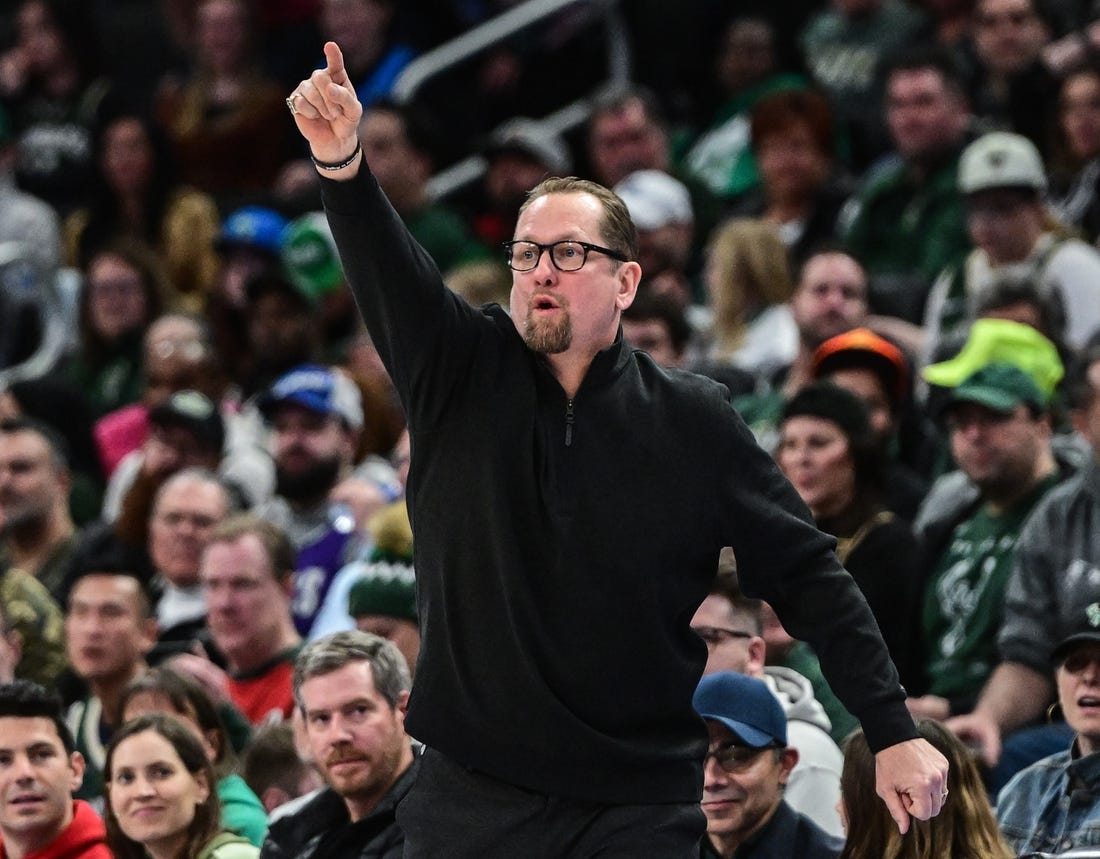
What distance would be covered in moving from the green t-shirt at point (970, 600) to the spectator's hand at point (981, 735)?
486 mm

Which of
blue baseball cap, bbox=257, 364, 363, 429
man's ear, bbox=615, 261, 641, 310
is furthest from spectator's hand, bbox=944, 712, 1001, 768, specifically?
blue baseball cap, bbox=257, 364, 363, 429

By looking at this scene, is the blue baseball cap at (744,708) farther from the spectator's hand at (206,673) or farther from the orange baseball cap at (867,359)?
the orange baseball cap at (867,359)

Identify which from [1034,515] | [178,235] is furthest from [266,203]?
[1034,515]

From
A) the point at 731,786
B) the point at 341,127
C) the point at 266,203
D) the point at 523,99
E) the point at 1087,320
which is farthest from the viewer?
the point at 523,99

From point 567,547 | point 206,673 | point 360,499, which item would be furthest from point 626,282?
point 360,499

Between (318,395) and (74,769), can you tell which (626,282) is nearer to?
(74,769)

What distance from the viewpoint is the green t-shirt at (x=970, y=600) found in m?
6.11

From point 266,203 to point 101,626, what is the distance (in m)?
3.84

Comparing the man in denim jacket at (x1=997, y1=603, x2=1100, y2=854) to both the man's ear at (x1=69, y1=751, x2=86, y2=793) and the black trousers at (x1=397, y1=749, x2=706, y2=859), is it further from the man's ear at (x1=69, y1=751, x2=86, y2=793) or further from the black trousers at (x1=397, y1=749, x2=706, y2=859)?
the man's ear at (x1=69, y1=751, x2=86, y2=793)

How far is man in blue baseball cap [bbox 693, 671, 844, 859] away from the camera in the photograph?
15.4 ft

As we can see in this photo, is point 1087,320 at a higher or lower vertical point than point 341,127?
lower

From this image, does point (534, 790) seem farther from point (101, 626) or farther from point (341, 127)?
point (101, 626)

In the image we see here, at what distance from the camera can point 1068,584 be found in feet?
18.9

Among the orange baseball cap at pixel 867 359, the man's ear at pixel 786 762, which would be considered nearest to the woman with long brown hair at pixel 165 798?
the man's ear at pixel 786 762
